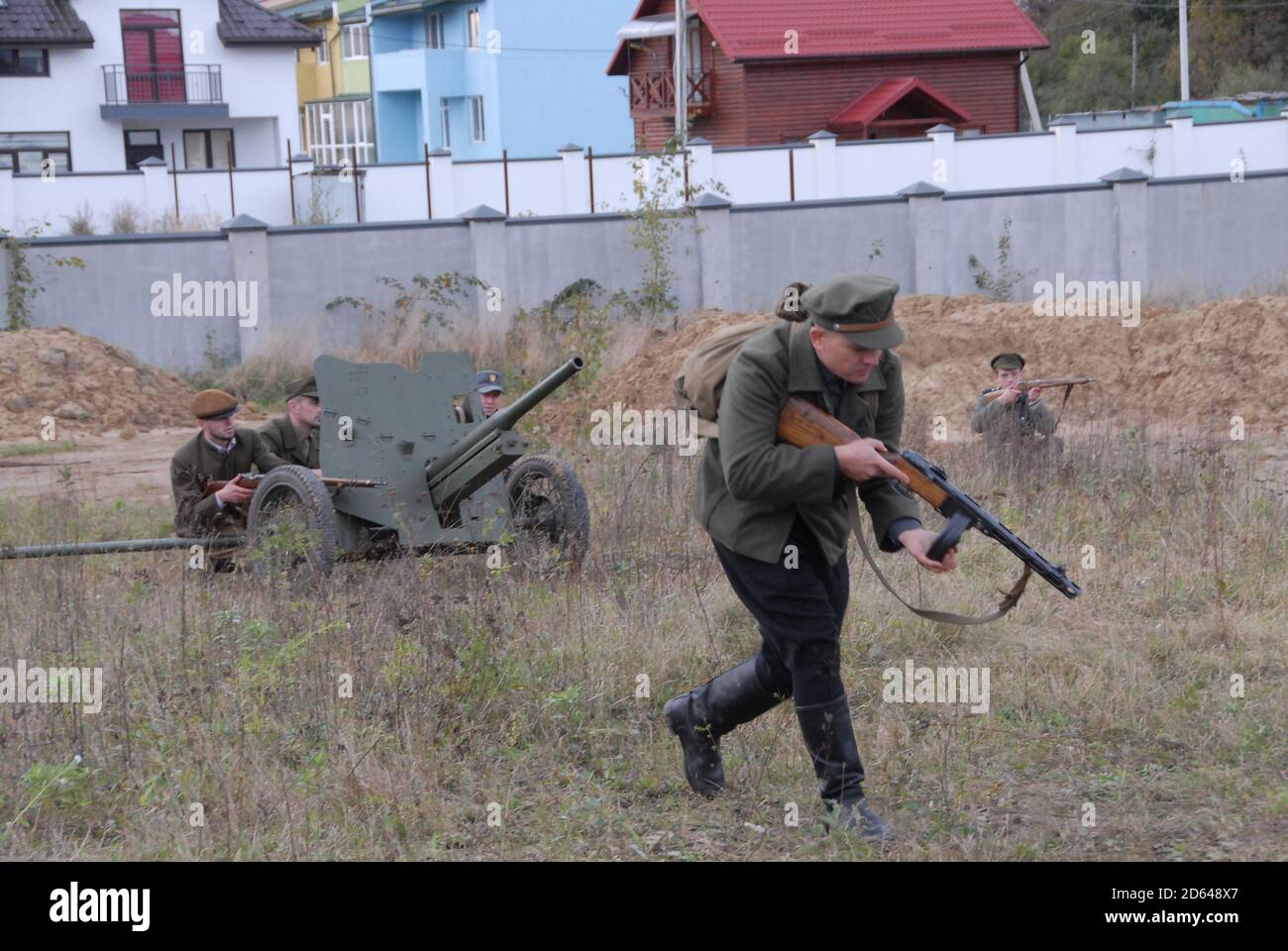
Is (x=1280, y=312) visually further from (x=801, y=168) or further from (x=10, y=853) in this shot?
(x=801, y=168)

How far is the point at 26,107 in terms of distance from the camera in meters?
41.0

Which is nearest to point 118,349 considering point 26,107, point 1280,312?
point 1280,312

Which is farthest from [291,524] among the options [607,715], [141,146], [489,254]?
[141,146]

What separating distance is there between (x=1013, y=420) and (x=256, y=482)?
177 inches

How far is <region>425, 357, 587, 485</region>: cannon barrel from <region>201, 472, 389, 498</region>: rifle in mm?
291

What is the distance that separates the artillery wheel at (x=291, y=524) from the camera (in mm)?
7453

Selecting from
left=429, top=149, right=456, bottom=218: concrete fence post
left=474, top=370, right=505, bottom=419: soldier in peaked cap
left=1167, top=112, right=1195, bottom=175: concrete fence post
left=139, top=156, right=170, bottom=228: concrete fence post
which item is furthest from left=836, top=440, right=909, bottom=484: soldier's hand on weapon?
left=1167, top=112, right=1195, bottom=175: concrete fence post

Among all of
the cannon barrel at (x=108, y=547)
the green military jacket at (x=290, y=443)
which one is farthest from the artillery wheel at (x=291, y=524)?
the green military jacket at (x=290, y=443)

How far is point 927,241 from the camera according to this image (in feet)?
67.7

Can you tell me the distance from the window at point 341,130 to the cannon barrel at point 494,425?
44.6 m

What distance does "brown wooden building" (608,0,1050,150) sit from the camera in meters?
35.9

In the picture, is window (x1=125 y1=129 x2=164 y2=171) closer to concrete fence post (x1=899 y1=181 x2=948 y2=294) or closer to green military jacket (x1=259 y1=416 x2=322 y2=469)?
concrete fence post (x1=899 y1=181 x2=948 y2=294)
